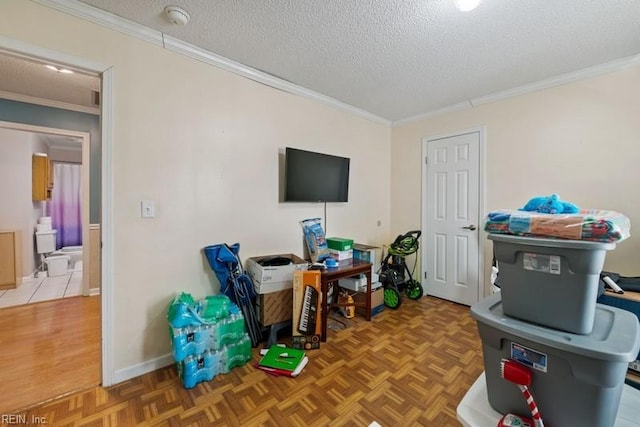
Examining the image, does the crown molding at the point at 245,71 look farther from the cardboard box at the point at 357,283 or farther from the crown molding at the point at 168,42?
the cardboard box at the point at 357,283

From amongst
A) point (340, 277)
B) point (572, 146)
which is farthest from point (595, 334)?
point (572, 146)

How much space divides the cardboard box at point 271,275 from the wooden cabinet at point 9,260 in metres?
3.80

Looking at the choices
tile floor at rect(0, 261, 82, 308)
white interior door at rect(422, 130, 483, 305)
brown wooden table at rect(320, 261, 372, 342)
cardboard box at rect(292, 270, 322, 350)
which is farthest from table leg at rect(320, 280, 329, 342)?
tile floor at rect(0, 261, 82, 308)

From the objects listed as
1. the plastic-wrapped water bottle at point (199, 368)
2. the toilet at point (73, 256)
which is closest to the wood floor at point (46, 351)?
the plastic-wrapped water bottle at point (199, 368)

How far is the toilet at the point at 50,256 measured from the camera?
14.1 feet

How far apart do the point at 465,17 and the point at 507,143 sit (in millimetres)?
1704

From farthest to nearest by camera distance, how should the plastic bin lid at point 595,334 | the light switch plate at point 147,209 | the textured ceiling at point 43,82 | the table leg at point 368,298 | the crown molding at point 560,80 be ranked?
the table leg at point 368,298 < the textured ceiling at point 43,82 < the crown molding at point 560,80 < the light switch plate at point 147,209 < the plastic bin lid at point 595,334

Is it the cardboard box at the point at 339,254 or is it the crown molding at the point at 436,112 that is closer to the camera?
the cardboard box at the point at 339,254

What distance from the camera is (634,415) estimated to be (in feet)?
2.44

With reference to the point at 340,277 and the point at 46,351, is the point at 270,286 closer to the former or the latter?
the point at 340,277

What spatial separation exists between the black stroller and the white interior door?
0.31 meters

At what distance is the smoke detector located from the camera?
172cm

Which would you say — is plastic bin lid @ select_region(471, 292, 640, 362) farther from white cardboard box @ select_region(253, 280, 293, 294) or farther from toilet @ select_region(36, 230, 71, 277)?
toilet @ select_region(36, 230, 71, 277)

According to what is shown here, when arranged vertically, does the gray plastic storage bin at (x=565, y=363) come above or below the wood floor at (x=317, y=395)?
above
